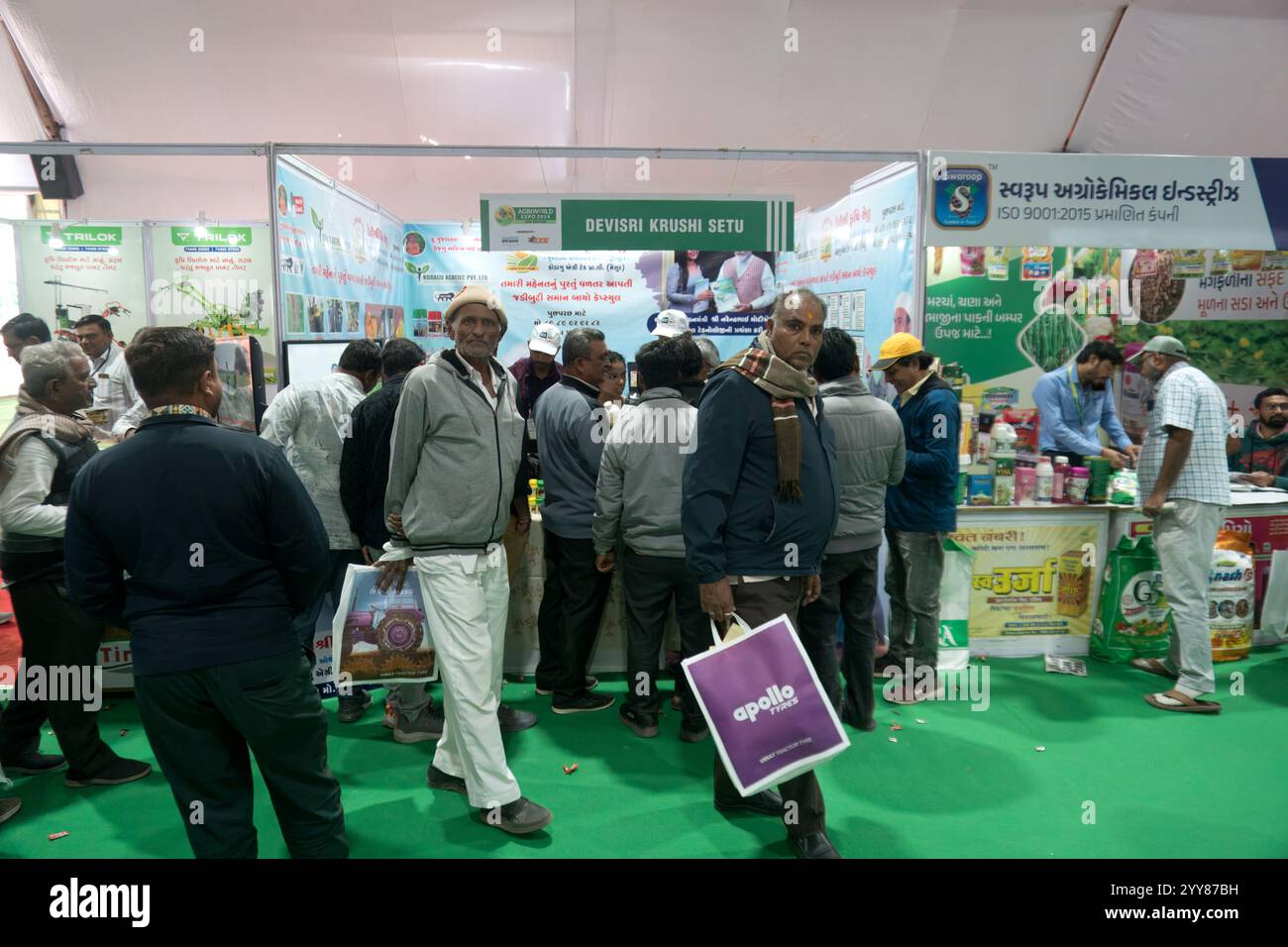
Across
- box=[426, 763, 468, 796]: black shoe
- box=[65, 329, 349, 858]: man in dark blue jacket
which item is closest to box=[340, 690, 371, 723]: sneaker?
box=[426, 763, 468, 796]: black shoe

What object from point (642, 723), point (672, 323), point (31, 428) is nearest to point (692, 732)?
point (642, 723)

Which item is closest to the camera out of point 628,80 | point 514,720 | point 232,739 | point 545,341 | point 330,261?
point 232,739

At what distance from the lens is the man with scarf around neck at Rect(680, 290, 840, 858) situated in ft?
8.16

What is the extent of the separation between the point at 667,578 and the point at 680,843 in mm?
1087

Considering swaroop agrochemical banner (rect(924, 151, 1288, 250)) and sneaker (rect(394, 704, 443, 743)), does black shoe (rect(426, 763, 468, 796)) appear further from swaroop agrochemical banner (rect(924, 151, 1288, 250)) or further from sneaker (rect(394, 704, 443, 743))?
swaroop agrochemical banner (rect(924, 151, 1288, 250))

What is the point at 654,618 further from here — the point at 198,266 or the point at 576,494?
the point at 198,266

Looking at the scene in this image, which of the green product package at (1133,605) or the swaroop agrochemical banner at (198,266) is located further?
the swaroop agrochemical banner at (198,266)

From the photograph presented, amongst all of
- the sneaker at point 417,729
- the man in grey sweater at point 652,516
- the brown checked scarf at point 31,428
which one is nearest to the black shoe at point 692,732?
the man in grey sweater at point 652,516

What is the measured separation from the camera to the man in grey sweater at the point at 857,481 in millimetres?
3426

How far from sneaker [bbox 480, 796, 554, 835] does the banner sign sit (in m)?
2.61

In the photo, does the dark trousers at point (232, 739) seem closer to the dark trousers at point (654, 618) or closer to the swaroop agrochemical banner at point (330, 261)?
the dark trousers at point (654, 618)

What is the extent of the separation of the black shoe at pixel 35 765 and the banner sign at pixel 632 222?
9.61 feet

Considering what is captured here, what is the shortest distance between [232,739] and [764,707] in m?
1.47

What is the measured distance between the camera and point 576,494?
3812 millimetres
